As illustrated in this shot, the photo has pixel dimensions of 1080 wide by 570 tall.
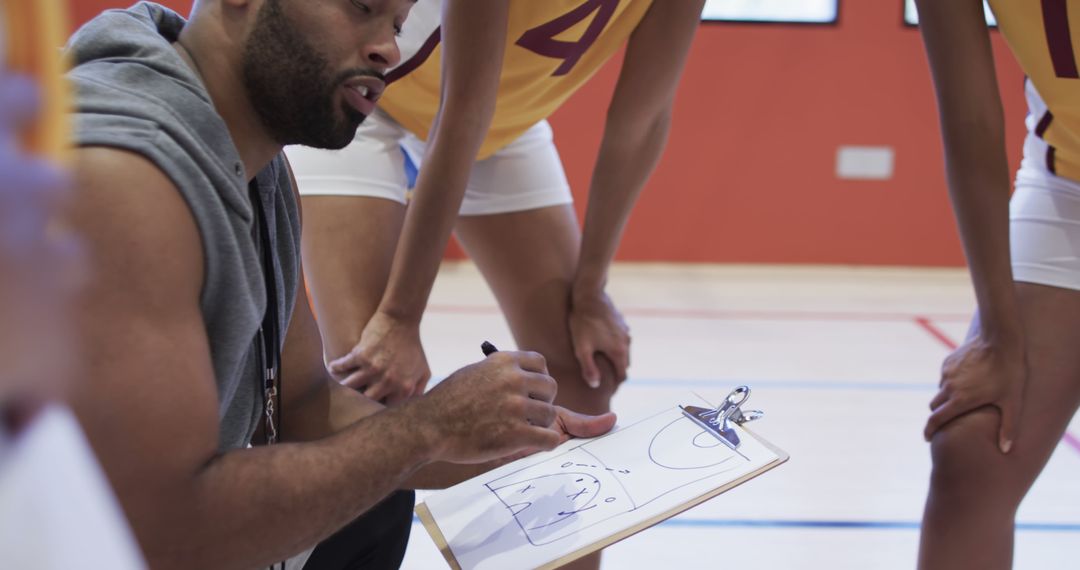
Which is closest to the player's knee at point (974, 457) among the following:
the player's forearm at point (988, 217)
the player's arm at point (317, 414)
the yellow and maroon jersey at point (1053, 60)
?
the player's forearm at point (988, 217)

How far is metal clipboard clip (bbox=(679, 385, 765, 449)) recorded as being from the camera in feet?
4.10

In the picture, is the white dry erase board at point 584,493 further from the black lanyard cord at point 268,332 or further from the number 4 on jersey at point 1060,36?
the number 4 on jersey at point 1060,36

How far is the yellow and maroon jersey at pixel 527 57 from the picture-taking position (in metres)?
1.60

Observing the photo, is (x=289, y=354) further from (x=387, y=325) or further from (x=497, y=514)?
(x=497, y=514)

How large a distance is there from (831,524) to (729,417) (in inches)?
42.2

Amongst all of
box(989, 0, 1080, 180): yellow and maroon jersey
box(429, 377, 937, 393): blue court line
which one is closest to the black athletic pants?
box(989, 0, 1080, 180): yellow and maroon jersey

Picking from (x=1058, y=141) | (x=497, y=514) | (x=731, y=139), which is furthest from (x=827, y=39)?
(x=497, y=514)

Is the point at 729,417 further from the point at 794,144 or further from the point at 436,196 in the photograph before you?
the point at 794,144

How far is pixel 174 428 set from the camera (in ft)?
2.86

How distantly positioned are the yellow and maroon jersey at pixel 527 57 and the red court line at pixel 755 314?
2.24m

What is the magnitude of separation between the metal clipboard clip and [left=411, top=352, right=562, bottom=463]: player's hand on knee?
0.23 metres

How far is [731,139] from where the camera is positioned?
4.71 meters

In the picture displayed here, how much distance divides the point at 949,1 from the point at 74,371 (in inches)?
52.3

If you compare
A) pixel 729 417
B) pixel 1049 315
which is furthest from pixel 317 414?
pixel 1049 315
